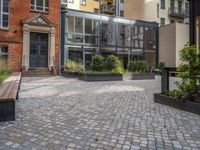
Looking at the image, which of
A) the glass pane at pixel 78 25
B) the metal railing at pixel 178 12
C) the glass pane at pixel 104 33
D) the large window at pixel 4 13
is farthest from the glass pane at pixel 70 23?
the metal railing at pixel 178 12

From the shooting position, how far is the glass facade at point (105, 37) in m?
20.0

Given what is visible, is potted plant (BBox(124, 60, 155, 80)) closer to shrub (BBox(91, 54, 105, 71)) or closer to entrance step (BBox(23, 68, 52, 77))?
shrub (BBox(91, 54, 105, 71))

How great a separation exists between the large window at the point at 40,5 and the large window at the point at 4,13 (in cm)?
199

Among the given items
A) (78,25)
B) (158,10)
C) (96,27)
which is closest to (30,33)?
(78,25)

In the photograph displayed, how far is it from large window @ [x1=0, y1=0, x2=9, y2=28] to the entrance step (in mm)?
3998

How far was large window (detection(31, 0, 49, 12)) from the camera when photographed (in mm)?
17875

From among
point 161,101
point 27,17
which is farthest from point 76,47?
point 161,101

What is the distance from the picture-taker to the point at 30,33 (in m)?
17.8

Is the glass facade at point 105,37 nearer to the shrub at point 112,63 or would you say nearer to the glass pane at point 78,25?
the glass pane at point 78,25

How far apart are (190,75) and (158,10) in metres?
25.8

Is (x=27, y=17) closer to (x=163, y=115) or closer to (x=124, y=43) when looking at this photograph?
(x=124, y=43)

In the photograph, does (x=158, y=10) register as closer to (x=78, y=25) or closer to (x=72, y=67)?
(x=78, y=25)

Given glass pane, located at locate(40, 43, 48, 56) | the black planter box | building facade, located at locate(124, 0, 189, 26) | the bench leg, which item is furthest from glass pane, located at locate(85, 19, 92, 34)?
the bench leg

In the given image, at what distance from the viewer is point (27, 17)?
17.4 meters
